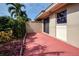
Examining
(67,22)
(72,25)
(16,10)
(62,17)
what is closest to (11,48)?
(16,10)

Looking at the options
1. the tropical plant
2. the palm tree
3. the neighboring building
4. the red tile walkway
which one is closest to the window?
the neighboring building

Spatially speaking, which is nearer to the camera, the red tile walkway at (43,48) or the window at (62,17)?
the red tile walkway at (43,48)

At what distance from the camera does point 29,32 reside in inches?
320

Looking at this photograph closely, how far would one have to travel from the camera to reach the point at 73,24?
25.3 feet

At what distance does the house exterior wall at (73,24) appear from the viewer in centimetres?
736

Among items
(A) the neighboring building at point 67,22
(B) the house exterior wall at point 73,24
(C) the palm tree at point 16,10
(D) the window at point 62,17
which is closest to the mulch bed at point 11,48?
(C) the palm tree at point 16,10

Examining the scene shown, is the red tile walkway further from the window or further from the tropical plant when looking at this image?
the window

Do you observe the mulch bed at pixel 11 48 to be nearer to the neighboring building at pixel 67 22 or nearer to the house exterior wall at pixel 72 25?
the neighboring building at pixel 67 22

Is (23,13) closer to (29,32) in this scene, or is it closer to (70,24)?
(29,32)

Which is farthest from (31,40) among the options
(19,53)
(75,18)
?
(75,18)

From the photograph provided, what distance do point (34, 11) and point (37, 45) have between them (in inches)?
65.7

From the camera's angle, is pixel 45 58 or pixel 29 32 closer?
pixel 45 58

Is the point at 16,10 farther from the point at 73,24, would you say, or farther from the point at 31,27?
the point at 73,24

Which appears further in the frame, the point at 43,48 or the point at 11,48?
the point at 43,48
